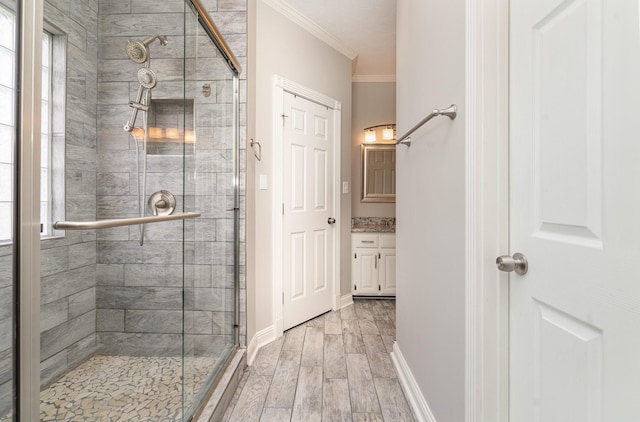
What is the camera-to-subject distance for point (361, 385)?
5.92ft

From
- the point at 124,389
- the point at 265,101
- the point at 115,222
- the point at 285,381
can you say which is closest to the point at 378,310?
the point at 285,381

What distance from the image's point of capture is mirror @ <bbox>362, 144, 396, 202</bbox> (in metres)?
3.82

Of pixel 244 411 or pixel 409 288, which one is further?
pixel 409 288

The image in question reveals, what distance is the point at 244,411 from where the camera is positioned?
5.19 feet

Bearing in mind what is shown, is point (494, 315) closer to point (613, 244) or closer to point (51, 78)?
point (613, 244)

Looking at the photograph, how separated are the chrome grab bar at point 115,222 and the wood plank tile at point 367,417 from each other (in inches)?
49.3

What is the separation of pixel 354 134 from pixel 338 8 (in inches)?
60.5

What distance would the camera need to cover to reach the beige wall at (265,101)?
2209 millimetres

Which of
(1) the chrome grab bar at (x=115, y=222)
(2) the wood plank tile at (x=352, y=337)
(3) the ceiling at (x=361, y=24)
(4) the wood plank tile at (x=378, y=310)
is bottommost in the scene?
(2) the wood plank tile at (x=352, y=337)

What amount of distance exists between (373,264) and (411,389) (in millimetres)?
1877

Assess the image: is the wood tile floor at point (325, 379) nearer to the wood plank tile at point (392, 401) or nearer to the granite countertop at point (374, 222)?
the wood plank tile at point (392, 401)

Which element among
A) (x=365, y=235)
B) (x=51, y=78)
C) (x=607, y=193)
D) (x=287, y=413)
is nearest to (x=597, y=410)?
(x=607, y=193)

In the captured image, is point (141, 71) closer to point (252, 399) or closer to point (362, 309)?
point (252, 399)

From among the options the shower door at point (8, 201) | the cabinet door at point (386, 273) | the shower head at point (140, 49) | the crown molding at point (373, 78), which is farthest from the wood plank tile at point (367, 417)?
the crown molding at point (373, 78)
